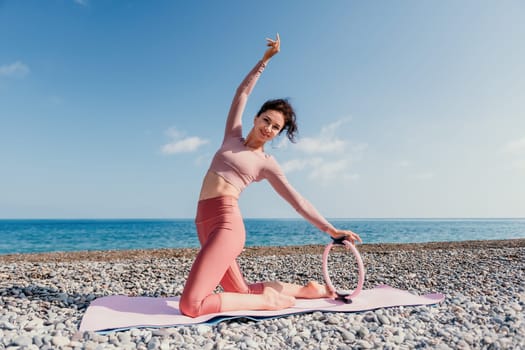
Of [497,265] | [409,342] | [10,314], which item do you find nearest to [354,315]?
[409,342]

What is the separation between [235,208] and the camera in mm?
4066

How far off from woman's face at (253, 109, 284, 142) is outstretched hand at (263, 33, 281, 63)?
616 millimetres

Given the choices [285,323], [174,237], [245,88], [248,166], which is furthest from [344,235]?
[174,237]

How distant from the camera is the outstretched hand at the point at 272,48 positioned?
4.26m

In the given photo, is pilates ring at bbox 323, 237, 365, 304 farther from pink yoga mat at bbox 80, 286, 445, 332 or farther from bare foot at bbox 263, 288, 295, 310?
bare foot at bbox 263, 288, 295, 310

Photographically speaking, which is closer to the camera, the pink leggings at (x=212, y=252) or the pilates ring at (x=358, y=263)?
the pink leggings at (x=212, y=252)

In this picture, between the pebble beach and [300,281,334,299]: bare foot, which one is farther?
[300,281,334,299]: bare foot

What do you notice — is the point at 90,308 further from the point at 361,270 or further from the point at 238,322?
the point at 361,270

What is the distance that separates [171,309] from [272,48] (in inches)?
120

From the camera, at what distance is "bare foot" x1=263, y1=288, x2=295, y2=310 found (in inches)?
162

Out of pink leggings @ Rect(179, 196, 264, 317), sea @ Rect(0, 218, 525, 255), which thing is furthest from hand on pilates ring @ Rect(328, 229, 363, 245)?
sea @ Rect(0, 218, 525, 255)

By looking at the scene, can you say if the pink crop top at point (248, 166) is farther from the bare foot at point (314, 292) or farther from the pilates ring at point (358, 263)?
the bare foot at point (314, 292)

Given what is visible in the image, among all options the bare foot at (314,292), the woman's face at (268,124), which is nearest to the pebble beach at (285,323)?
the bare foot at (314,292)

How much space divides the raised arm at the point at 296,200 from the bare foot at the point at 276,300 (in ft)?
2.79
